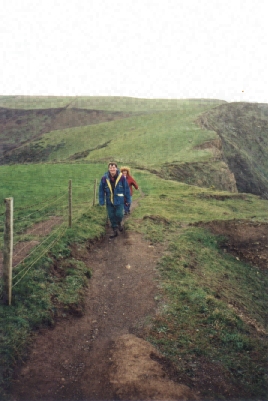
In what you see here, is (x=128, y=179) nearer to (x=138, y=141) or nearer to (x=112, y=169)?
(x=112, y=169)

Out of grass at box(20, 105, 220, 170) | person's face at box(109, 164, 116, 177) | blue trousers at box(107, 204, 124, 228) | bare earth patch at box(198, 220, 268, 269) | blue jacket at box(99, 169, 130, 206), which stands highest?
grass at box(20, 105, 220, 170)

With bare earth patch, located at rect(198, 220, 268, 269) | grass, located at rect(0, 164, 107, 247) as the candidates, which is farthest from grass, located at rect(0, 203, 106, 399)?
bare earth patch, located at rect(198, 220, 268, 269)

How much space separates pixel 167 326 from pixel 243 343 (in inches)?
60.6

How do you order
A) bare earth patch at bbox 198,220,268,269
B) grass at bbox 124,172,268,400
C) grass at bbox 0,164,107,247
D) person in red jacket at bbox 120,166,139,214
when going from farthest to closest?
1. grass at bbox 0,164,107,247
2. person in red jacket at bbox 120,166,139,214
3. bare earth patch at bbox 198,220,268,269
4. grass at bbox 124,172,268,400

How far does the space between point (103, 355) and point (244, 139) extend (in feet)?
212

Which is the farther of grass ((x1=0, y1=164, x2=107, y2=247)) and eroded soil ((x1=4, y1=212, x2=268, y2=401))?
grass ((x1=0, y1=164, x2=107, y2=247))

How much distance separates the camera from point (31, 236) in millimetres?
11805

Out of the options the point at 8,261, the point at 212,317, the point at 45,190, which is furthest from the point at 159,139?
the point at 8,261

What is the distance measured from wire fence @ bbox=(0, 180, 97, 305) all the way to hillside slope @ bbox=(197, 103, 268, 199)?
36.7m

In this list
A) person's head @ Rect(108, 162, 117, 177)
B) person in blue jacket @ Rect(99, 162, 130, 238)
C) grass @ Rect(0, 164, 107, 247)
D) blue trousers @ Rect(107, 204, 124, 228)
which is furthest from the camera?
grass @ Rect(0, 164, 107, 247)

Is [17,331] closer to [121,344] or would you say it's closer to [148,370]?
[121,344]

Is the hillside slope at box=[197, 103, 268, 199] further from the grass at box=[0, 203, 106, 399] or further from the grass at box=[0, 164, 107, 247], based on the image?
the grass at box=[0, 203, 106, 399]

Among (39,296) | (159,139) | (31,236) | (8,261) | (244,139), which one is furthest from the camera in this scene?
(244,139)

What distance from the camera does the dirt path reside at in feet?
18.4
